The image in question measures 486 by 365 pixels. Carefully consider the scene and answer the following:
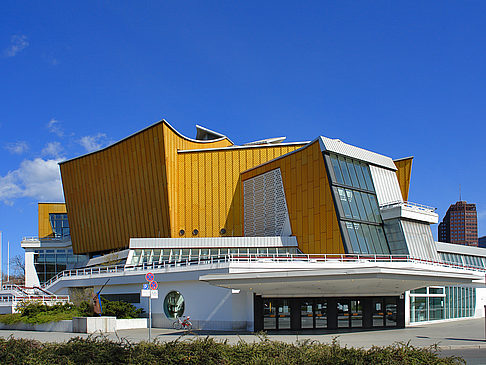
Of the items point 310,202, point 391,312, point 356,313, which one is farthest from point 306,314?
point 310,202

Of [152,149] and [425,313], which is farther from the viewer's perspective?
[152,149]

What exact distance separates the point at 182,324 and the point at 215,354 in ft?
68.6

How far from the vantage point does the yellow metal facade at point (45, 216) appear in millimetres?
80750

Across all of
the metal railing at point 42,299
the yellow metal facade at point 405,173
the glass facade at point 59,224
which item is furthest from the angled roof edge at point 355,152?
the glass facade at point 59,224

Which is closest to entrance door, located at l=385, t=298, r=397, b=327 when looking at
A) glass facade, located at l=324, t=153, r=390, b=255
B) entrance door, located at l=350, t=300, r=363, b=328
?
entrance door, located at l=350, t=300, r=363, b=328

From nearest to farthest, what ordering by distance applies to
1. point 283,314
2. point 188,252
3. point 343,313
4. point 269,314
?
point 269,314
point 283,314
point 343,313
point 188,252

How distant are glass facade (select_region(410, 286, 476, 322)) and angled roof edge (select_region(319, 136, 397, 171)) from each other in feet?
38.0

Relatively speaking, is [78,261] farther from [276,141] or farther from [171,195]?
[276,141]

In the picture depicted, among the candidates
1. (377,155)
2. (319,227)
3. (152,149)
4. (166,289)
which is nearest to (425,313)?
(319,227)

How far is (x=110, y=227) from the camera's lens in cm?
5850

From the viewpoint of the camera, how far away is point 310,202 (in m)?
42.4

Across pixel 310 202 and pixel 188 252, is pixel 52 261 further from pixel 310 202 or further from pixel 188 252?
pixel 310 202

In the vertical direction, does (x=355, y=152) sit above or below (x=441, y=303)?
above

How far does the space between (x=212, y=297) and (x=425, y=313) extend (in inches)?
647
